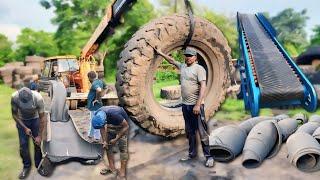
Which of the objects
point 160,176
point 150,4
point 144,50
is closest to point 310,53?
point 144,50

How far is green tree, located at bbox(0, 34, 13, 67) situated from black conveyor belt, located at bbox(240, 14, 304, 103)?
29446mm

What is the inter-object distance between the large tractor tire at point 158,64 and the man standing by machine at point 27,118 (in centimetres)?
135

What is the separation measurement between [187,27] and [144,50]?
3.38ft

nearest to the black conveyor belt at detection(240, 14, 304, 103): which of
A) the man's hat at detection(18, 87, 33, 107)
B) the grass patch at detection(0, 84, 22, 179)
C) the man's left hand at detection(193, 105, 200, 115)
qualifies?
the man's left hand at detection(193, 105, 200, 115)

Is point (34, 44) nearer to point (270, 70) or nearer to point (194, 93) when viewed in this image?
point (270, 70)

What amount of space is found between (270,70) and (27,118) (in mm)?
5015

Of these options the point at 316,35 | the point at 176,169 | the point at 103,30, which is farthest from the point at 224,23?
the point at 176,169

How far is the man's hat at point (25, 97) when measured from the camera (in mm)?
4797

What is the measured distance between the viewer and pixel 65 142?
17.9 feet

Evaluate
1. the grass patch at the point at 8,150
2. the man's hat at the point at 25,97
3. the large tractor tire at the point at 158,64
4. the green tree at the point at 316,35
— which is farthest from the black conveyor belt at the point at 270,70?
the green tree at the point at 316,35

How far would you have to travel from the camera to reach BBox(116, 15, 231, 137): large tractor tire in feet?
18.8

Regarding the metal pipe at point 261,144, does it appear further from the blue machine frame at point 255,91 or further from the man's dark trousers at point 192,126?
the blue machine frame at point 255,91

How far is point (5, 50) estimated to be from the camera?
33812mm

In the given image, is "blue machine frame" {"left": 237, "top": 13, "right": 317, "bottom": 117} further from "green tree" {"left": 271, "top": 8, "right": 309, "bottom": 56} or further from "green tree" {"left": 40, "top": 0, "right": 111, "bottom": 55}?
"green tree" {"left": 271, "top": 8, "right": 309, "bottom": 56}
